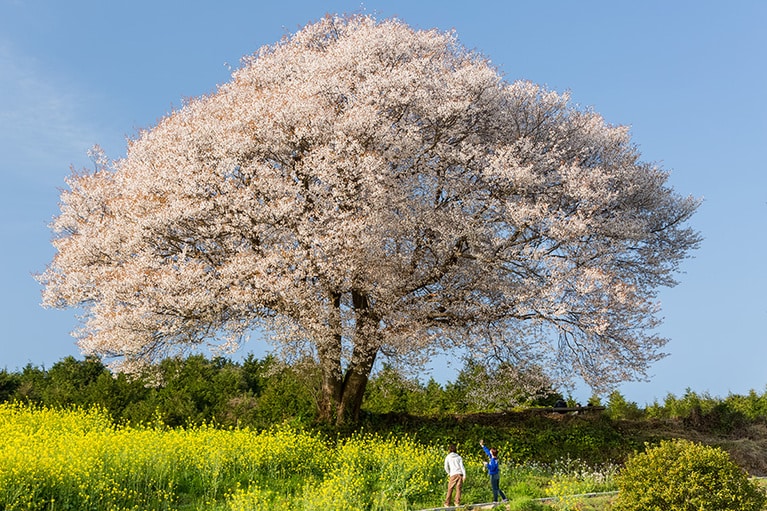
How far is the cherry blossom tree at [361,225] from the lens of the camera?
20031 mm

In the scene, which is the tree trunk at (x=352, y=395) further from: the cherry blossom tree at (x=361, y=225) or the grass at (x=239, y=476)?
the grass at (x=239, y=476)

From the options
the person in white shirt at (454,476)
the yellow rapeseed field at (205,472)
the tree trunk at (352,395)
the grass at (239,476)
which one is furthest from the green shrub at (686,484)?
the tree trunk at (352,395)

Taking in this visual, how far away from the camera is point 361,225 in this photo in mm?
19281

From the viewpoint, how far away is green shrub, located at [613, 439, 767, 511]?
12477mm

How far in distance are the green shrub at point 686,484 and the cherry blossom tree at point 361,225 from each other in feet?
25.2

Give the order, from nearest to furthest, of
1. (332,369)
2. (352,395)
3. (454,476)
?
(454,476) < (332,369) < (352,395)

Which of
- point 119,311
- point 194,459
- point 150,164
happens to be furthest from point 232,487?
point 150,164

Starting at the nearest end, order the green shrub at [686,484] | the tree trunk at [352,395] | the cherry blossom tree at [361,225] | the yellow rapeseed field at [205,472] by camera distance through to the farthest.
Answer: the green shrub at [686,484] < the yellow rapeseed field at [205,472] < the cherry blossom tree at [361,225] < the tree trunk at [352,395]

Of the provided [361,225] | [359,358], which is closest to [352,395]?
[359,358]

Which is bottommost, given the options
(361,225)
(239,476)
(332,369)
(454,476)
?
(239,476)

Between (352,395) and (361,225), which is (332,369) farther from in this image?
(361,225)

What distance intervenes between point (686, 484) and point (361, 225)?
10254 mm

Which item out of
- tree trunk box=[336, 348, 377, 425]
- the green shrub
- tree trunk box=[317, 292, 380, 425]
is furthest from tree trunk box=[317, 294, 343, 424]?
the green shrub

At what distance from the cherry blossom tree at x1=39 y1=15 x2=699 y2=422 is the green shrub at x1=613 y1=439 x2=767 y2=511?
769cm
